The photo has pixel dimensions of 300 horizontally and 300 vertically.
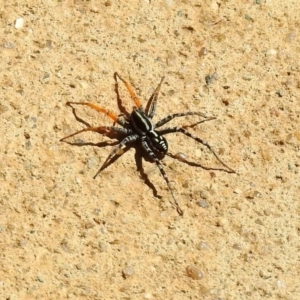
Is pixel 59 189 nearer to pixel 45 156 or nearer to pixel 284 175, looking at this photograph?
pixel 45 156

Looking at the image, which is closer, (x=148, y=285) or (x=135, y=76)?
(x=148, y=285)

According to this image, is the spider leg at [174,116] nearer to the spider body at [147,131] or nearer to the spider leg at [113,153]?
the spider body at [147,131]

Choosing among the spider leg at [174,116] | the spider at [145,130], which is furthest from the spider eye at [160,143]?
the spider leg at [174,116]

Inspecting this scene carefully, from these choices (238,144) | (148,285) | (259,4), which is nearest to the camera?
(148,285)

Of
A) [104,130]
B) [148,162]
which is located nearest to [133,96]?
[104,130]

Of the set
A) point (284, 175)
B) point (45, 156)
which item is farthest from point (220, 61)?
point (45, 156)

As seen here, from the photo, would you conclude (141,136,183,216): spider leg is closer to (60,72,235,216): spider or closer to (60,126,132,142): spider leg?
(60,72,235,216): spider

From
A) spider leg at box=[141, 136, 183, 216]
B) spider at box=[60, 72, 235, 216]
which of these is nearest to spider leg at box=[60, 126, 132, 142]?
spider at box=[60, 72, 235, 216]
